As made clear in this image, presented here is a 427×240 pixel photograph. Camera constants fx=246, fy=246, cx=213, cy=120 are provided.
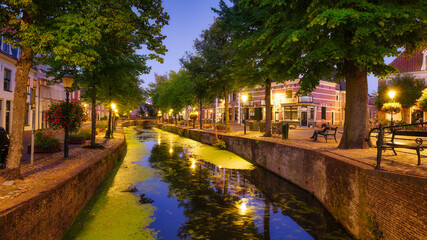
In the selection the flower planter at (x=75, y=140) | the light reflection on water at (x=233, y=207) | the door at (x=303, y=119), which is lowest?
the light reflection on water at (x=233, y=207)

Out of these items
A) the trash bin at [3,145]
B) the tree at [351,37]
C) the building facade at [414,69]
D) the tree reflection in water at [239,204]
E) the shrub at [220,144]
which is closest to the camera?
the tree reflection in water at [239,204]

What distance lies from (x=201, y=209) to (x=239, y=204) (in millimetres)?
1242

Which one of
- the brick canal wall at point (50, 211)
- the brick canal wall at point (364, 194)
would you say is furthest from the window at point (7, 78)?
the brick canal wall at point (364, 194)

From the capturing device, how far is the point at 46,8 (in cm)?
567

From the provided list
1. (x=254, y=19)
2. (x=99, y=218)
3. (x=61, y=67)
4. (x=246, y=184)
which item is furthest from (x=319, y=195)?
(x=61, y=67)

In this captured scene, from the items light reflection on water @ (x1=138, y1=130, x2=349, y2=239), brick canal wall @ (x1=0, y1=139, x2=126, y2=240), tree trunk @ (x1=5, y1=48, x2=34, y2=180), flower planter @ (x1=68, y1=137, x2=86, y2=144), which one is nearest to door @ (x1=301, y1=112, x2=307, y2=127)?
light reflection on water @ (x1=138, y1=130, x2=349, y2=239)

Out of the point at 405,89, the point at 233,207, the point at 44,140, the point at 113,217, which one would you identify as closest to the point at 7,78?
the point at 44,140

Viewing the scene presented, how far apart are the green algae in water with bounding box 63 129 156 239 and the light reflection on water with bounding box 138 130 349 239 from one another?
1.28 ft

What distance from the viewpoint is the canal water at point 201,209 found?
5777mm

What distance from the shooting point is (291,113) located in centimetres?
3784

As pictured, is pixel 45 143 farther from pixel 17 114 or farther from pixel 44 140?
pixel 17 114

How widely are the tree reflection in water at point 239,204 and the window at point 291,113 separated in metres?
27.0

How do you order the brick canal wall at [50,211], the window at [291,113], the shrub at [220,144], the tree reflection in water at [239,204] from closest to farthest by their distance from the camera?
the brick canal wall at [50,211], the tree reflection in water at [239,204], the shrub at [220,144], the window at [291,113]

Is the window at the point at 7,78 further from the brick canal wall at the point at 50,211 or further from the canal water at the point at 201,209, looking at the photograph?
the brick canal wall at the point at 50,211
